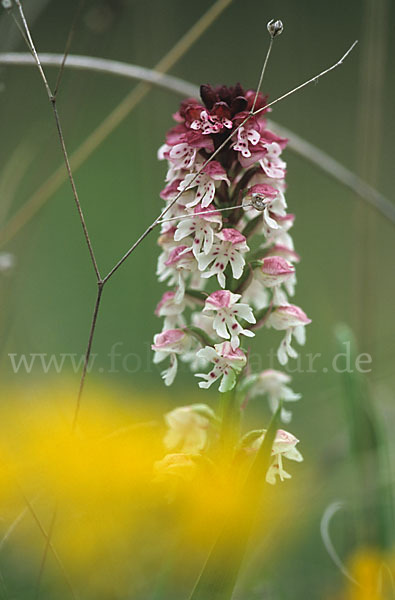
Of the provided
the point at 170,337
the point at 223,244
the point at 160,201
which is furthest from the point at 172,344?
the point at 160,201

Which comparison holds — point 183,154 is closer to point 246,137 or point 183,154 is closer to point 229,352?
point 246,137

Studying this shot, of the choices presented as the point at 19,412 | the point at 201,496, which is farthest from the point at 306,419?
the point at 201,496

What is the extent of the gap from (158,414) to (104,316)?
0.64m

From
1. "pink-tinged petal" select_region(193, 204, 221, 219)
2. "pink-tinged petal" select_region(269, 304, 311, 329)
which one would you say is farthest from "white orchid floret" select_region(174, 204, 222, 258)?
"pink-tinged petal" select_region(269, 304, 311, 329)

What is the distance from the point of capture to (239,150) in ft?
1.98

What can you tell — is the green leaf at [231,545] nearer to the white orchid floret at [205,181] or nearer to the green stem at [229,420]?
the green stem at [229,420]

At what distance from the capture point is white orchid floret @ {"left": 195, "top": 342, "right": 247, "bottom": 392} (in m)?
0.58

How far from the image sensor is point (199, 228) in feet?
2.01

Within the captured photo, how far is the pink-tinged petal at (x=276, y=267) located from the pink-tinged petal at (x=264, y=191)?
0.06m

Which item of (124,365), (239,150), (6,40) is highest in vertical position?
(6,40)

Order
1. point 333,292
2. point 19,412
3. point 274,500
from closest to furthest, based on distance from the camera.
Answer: point 19,412 → point 274,500 → point 333,292

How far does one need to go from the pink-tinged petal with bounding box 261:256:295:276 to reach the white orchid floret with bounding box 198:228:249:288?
4 centimetres

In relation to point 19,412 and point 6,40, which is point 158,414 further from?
point 6,40

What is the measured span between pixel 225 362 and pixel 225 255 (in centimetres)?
10
